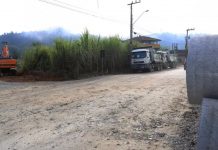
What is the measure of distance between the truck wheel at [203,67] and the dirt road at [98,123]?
231 centimetres

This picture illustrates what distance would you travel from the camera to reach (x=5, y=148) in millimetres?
7254

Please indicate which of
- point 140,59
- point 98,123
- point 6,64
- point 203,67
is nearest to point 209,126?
point 203,67

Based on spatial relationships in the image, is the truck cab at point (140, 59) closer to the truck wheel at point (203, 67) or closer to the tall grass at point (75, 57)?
the tall grass at point (75, 57)

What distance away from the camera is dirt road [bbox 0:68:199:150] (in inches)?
289

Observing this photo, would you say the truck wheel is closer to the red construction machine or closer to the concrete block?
the concrete block

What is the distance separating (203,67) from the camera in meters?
4.62

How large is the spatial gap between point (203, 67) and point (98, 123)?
481 centimetres

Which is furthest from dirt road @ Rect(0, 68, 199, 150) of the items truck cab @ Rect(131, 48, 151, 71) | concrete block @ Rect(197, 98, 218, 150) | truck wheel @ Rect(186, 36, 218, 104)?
truck cab @ Rect(131, 48, 151, 71)

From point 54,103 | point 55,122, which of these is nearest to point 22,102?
point 54,103

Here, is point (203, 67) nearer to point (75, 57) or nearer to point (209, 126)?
point (209, 126)

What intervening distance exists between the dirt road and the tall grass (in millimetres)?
15455

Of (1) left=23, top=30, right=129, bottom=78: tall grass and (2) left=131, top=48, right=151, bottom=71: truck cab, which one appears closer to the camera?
(1) left=23, top=30, right=129, bottom=78: tall grass

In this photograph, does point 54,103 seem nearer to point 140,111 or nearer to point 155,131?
point 140,111

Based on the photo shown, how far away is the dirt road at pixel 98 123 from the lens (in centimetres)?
734
